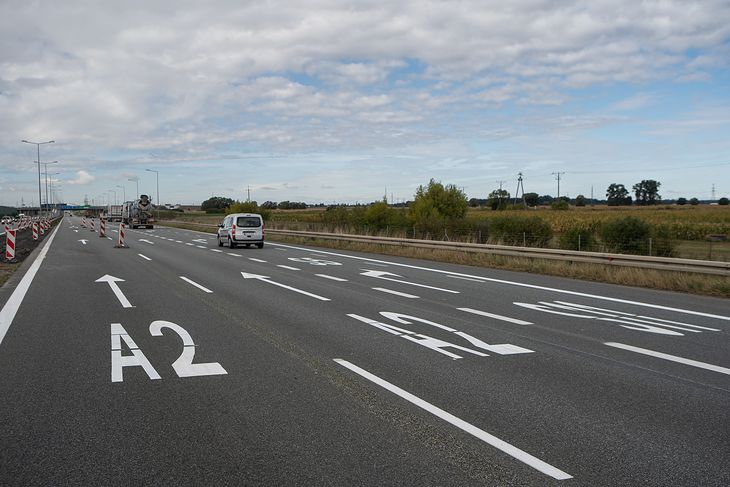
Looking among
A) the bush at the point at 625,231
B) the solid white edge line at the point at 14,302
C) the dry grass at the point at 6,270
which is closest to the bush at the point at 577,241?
the bush at the point at 625,231

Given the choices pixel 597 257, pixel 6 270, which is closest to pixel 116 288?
pixel 6 270

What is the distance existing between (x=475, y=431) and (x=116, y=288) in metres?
11.3

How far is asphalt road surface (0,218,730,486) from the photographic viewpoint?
417cm

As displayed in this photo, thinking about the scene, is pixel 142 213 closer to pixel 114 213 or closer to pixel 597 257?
pixel 114 213

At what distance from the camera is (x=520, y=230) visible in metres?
30.5

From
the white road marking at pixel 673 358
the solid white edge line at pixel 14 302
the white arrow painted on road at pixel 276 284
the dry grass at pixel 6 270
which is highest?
the white arrow painted on road at pixel 276 284

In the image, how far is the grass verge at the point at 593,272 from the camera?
44.3ft

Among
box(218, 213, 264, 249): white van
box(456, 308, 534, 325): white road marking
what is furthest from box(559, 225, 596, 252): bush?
box(456, 308, 534, 325): white road marking

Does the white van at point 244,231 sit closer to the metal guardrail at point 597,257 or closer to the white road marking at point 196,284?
the metal guardrail at point 597,257

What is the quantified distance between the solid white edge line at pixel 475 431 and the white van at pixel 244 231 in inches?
937

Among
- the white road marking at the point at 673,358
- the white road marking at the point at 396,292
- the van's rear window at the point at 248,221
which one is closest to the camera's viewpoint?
the white road marking at the point at 673,358

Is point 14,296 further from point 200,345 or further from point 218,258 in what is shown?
point 218,258

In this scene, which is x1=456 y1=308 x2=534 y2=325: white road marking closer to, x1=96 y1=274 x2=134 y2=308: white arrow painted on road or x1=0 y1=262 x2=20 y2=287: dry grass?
x1=96 y1=274 x2=134 y2=308: white arrow painted on road

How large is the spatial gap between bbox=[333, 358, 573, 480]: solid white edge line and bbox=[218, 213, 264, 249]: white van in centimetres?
2380
